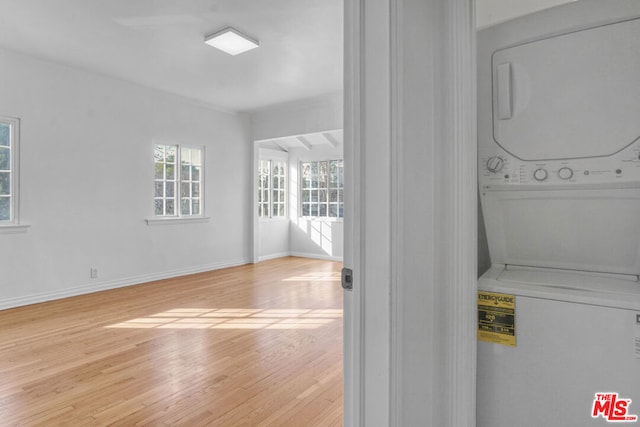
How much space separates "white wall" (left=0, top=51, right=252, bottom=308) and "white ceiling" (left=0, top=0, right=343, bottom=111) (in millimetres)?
329

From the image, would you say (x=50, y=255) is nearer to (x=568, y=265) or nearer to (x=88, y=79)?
(x=88, y=79)

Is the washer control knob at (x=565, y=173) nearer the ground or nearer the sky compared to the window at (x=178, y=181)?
nearer the ground

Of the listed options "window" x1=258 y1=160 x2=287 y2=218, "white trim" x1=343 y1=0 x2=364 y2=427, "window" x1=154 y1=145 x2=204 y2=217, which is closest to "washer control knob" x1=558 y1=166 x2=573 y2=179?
"white trim" x1=343 y1=0 x2=364 y2=427

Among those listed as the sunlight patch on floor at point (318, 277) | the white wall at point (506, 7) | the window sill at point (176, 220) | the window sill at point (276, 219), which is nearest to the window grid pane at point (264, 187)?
the window sill at point (276, 219)

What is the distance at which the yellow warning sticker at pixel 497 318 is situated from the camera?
1.20m

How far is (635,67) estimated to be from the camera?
115 centimetres

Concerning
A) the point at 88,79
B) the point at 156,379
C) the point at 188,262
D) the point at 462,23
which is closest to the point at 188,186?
the point at 188,262

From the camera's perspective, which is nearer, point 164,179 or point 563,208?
point 563,208

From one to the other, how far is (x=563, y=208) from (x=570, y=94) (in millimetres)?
396

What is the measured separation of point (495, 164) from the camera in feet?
4.48

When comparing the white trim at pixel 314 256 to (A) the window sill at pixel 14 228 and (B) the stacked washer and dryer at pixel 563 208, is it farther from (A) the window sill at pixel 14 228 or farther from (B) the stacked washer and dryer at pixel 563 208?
(B) the stacked washer and dryer at pixel 563 208

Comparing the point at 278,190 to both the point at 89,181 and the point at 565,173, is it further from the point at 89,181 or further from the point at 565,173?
the point at 565,173

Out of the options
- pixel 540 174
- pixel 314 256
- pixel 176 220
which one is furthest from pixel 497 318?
pixel 314 256

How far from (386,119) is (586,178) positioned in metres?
0.77
